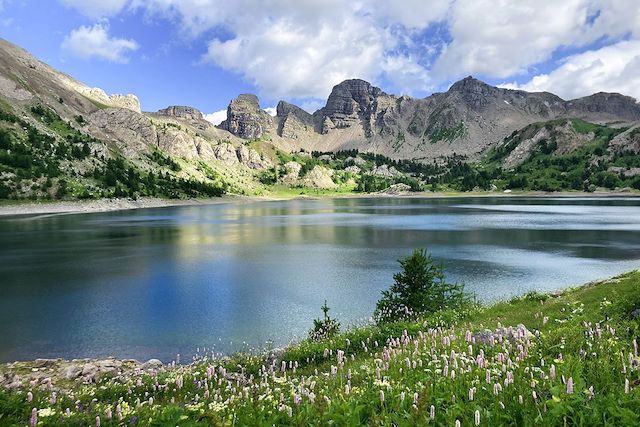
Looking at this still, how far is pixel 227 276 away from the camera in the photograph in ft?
178

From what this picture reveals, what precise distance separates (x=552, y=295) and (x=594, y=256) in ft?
161

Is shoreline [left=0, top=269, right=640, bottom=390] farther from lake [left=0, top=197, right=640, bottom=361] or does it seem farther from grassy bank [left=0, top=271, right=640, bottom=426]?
lake [left=0, top=197, right=640, bottom=361]

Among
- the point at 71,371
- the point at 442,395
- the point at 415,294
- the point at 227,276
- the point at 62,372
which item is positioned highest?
the point at 442,395

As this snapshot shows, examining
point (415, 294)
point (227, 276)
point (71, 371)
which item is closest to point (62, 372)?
point (71, 371)

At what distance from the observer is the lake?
31.7m

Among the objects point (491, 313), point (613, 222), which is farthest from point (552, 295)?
point (613, 222)

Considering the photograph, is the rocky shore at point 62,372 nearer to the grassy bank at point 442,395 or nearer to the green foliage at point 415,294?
the grassy bank at point 442,395

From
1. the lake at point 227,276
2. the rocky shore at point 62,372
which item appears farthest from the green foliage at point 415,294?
the rocky shore at point 62,372

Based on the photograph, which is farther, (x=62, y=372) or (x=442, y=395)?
(x=62, y=372)

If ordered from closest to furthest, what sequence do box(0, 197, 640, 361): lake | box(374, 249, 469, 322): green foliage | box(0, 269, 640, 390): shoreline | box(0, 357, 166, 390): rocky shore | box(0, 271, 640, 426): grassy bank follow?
box(0, 271, 640, 426): grassy bank < box(0, 357, 166, 390): rocky shore < box(0, 269, 640, 390): shoreline < box(374, 249, 469, 322): green foliage < box(0, 197, 640, 361): lake

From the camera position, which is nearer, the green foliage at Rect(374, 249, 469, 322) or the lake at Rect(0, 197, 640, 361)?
the green foliage at Rect(374, 249, 469, 322)

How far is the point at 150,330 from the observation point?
32938 millimetres

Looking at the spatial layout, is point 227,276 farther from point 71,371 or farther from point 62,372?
point 71,371

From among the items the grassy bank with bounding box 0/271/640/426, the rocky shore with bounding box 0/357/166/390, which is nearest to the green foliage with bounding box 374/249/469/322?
the grassy bank with bounding box 0/271/640/426
